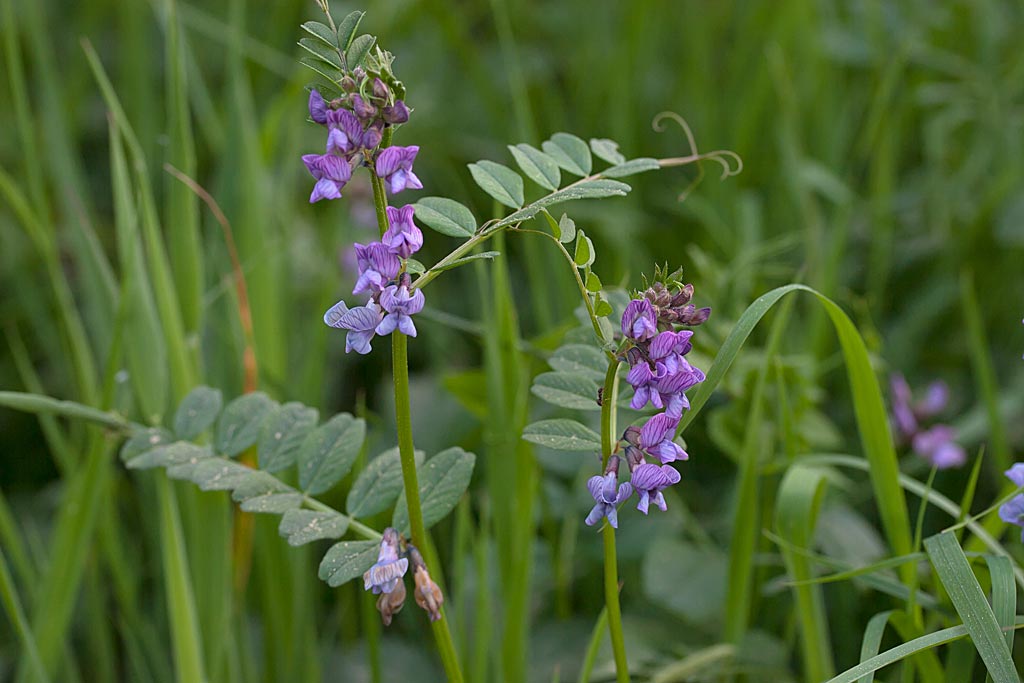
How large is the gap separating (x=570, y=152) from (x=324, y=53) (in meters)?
0.34

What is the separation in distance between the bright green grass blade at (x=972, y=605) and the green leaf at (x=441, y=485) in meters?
0.49

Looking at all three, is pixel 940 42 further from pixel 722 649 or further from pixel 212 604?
pixel 212 604

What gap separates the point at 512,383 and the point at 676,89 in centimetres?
151

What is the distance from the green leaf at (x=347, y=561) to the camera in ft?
2.99

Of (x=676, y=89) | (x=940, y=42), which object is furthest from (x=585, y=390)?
(x=940, y=42)

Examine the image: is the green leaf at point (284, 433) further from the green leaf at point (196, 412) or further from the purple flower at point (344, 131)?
the purple flower at point (344, 131)

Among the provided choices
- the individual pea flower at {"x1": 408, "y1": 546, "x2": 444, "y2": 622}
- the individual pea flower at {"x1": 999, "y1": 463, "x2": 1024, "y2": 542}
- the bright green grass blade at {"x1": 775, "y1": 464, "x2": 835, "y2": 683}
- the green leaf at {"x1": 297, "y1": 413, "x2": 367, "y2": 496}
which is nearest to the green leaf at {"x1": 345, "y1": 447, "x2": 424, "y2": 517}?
the green leaf at {"x1": 297, "y1": 413, "x2": 367, "y2": 496}

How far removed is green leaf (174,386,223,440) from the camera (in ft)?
3.87

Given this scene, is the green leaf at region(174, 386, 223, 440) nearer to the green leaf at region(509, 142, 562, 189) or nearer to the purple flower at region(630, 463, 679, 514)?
the green leaf at region(509, 142, 562, 189)

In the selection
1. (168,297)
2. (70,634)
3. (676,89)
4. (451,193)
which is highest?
(676,89)

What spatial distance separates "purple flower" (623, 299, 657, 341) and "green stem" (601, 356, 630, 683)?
0.14ft

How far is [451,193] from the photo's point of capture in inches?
97.5

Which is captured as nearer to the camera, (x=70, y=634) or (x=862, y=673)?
(x=862, y=673)

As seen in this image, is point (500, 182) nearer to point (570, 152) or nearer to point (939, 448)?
point (570, 152)
